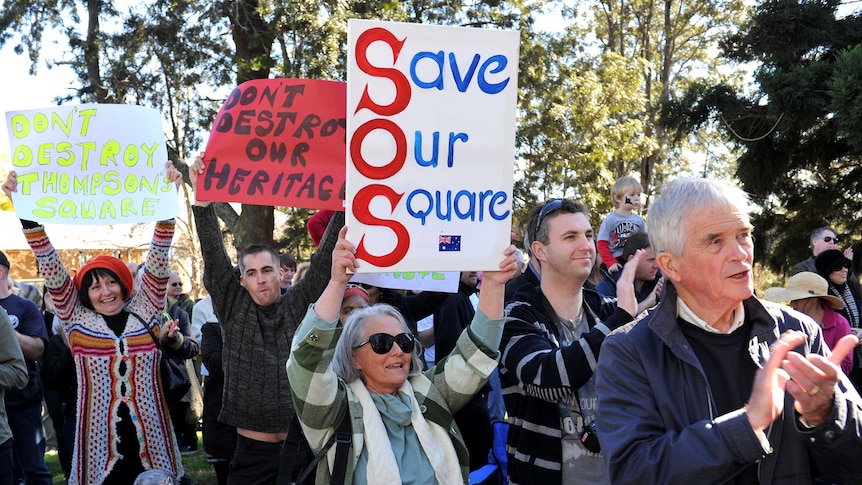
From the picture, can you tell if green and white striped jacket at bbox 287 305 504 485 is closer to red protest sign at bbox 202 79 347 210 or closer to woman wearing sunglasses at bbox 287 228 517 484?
woman wearing sunglasses at bbox 287 228 517 484

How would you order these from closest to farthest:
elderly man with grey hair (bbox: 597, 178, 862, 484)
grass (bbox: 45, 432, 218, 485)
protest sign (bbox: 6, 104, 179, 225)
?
elderly man with grey hair (bbox: 597, 178, 862, 484)
protest sign (bbox: 6, 104, 179, 225)
grass (bbox: 45, 432, 218, 485)

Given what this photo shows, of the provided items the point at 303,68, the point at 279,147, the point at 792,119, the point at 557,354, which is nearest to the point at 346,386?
the point at 557,354

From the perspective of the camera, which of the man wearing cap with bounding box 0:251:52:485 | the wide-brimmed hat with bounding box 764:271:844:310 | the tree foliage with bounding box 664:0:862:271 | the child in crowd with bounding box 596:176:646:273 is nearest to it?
the man wearing cap with bounding box 0:251:52:485

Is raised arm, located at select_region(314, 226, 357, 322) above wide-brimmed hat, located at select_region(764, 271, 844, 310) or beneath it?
above

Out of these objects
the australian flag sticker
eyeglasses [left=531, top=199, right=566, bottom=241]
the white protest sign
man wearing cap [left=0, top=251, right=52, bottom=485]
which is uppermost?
eyeglasses [left=531, top=199, right=566, bottom=241]

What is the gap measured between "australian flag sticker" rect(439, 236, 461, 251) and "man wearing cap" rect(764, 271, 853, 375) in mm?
3604

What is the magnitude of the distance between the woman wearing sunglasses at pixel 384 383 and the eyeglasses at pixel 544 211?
416 millimetres

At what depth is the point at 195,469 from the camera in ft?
26.4

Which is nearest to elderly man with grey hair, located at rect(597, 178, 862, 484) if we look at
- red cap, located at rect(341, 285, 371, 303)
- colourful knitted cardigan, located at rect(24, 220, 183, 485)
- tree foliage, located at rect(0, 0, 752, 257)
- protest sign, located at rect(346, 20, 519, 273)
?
protest sign, located at rect(346, 20, 519, 273)

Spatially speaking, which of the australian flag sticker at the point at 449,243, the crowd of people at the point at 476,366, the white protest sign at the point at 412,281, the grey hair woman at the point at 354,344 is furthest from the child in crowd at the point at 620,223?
the australian flag sticker at the point at 449,243

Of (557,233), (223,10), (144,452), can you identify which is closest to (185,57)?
(223,10)

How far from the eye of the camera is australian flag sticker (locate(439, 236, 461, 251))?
3221mm

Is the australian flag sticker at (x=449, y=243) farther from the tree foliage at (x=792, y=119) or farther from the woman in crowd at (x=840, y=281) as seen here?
the tree foliage at (x=792, y=119)

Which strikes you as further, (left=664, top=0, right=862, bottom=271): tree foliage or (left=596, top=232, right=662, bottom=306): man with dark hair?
(left=664, top=0, right=862, bottom=271): tree foliage
